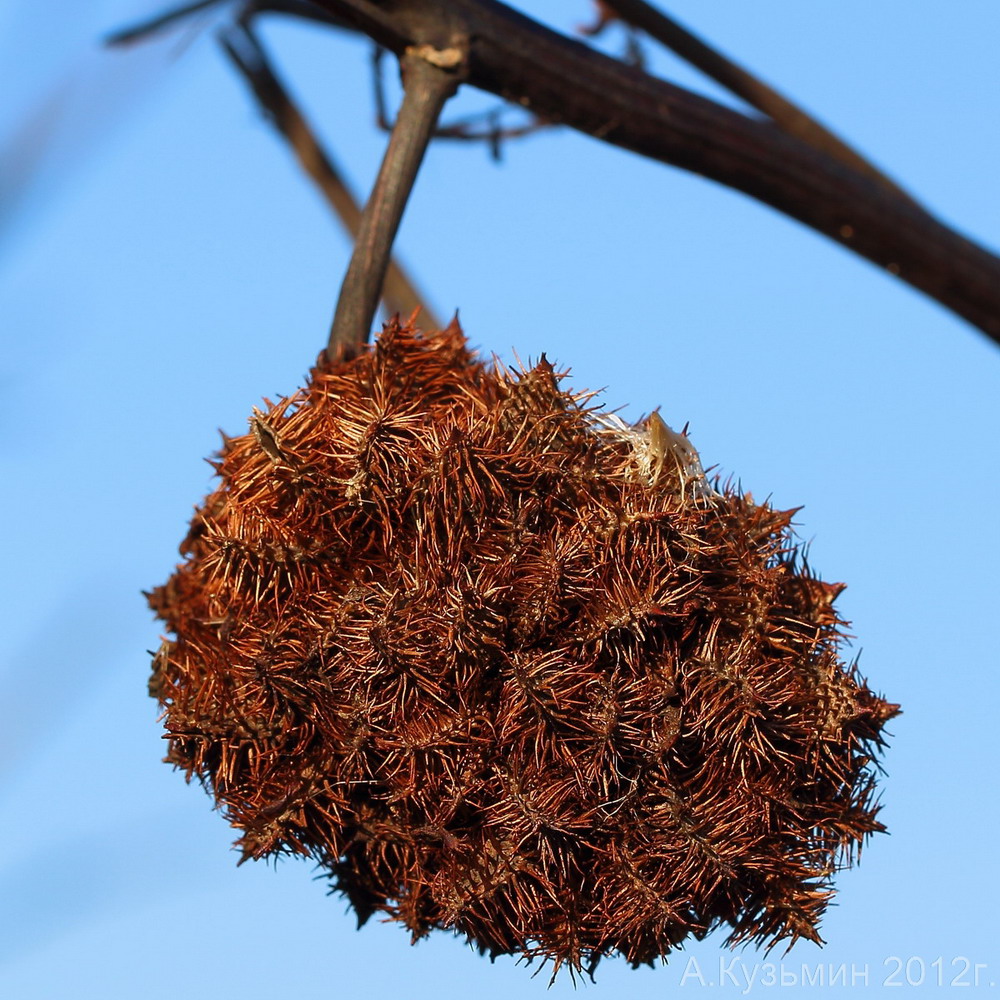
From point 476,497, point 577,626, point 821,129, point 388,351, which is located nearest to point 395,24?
point 388,351

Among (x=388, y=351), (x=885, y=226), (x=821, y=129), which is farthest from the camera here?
(x=821, y=129)

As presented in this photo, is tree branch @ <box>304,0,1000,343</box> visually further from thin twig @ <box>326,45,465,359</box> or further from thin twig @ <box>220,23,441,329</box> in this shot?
thin twig @ <box>220,23,441,329</box>

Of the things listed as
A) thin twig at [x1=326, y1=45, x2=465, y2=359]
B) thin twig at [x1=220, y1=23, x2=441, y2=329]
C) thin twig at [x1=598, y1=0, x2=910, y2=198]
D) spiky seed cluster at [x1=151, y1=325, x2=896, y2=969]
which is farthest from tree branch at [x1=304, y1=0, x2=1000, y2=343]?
thin twig at [x1=220, y1=23, x2=441, y2=329]

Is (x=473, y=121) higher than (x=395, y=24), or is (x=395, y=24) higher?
(x=473, y=121)

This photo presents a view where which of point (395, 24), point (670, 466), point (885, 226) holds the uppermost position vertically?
point (885, 226)

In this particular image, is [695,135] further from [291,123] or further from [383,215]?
[291,123]

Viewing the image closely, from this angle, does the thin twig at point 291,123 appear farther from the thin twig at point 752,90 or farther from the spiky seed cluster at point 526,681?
the spiky seed cluster at point 526,681

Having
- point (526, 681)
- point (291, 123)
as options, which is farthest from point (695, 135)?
point (291, 123)

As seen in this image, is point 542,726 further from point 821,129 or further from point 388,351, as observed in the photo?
point 821,129
